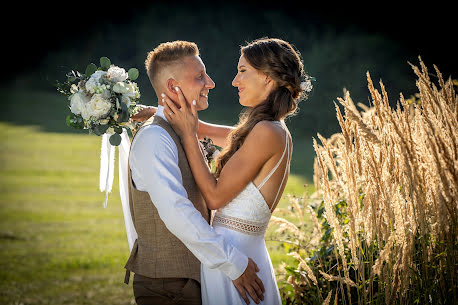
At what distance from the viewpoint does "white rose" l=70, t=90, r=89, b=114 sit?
9.90ft

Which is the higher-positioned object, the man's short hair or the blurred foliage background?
the blurred foliage background

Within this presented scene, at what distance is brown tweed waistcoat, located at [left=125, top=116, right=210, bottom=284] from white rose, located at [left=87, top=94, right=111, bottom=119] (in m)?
0.27

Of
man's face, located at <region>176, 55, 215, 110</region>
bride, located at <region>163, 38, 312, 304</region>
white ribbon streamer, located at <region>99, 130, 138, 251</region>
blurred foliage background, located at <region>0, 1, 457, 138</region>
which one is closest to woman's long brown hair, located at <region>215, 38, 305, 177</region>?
bride, located at <region>163, 38, 312, 304</region>

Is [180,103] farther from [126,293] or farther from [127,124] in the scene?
[126,293]

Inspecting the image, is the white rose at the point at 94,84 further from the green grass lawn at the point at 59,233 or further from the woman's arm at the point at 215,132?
the green grass lawn at the point at 59,233

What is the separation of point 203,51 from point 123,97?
69.4ft

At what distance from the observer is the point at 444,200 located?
2.56 m

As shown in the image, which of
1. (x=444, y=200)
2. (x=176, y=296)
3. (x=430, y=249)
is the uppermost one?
(x=444, y=200)

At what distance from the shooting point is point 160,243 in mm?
2971

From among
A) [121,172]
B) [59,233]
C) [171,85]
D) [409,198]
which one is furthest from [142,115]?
[59,233]

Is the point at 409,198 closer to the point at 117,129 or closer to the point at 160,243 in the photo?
the point at 160,243

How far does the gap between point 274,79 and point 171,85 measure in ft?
2.17

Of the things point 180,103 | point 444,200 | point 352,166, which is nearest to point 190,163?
point 180,103

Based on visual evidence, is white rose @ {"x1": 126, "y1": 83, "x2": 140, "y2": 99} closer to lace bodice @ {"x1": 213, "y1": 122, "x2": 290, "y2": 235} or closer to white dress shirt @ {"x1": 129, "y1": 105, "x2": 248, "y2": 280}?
white dress shirt @ {"x1": 129, "y1": 105, "x2": 248, "y2": 280}
